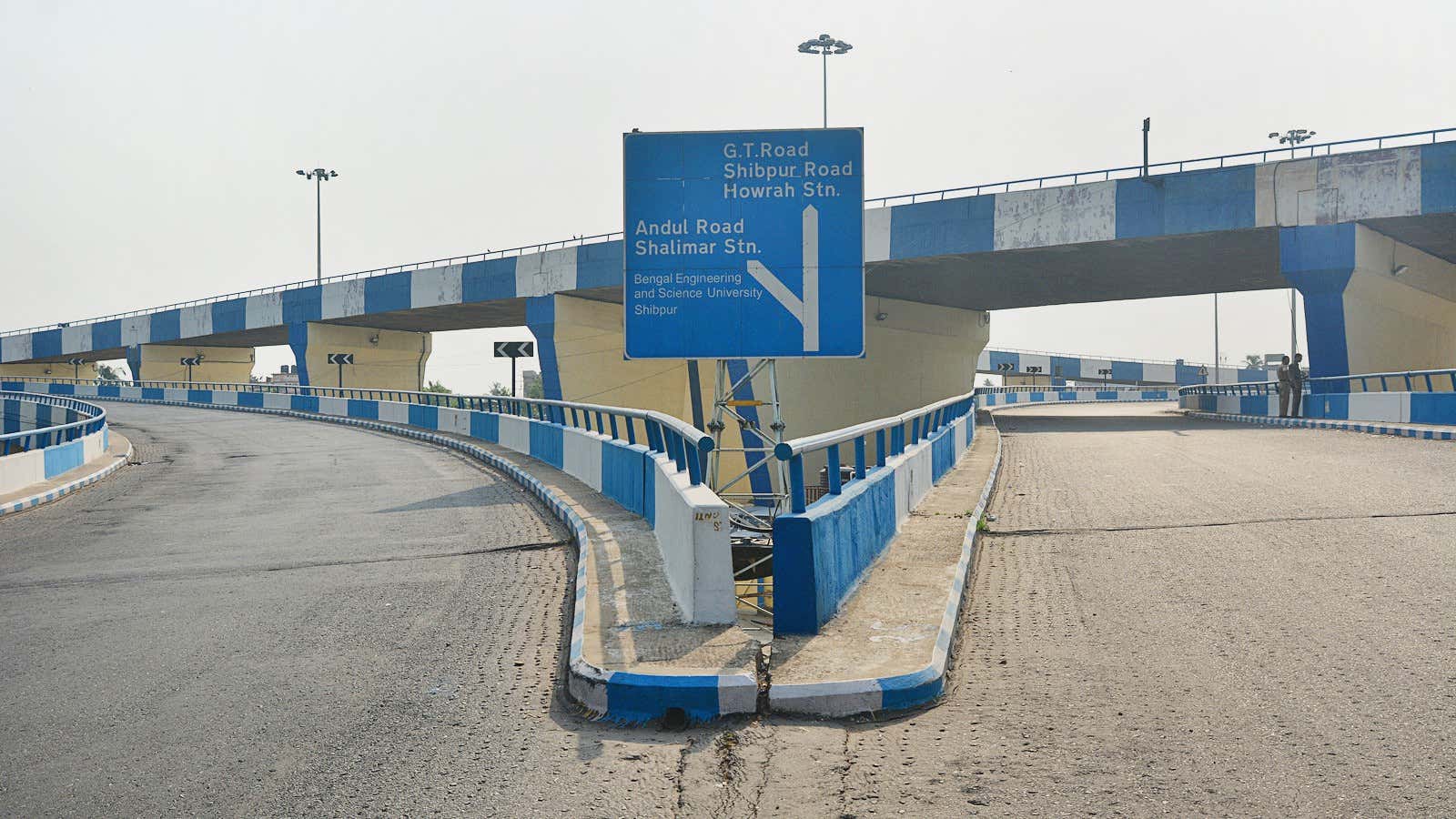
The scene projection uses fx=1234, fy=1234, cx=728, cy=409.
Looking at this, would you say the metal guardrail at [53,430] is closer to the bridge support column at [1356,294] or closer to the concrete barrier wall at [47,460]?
the concrete barrier wall at [47,460]

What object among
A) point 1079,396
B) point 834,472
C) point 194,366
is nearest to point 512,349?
point 834,472

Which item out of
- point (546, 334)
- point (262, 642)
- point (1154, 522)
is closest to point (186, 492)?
point (262, 642)

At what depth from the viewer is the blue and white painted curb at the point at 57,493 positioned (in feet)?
55.8

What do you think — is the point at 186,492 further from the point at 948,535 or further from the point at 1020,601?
the point at 1020,601

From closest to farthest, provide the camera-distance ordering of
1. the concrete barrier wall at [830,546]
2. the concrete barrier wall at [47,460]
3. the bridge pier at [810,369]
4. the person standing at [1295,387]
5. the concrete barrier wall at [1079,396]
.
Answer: the concrete barrier wall at [830,546] < the concrete barrier wall at [47,460] < the person standing at [1295,387] < the bridge pier at [810,369] < the concrete barrier wall at [1079,396]

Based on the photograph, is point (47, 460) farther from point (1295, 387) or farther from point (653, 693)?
point (1295, 387)

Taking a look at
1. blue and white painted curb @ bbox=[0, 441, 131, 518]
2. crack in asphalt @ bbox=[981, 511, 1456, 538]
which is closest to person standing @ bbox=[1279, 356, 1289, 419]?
crack in asphalt @ bbox=[981, 511, 1456, 538]

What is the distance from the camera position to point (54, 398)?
166ft

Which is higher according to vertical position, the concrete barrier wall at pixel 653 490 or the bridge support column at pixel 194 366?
the bridge support column at pixel 194 366

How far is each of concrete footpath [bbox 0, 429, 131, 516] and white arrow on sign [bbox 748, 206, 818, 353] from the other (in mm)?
10723

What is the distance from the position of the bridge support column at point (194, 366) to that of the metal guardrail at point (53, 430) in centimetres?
3039

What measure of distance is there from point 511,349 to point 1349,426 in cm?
2069

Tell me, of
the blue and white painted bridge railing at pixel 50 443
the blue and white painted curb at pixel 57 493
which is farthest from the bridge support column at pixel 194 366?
the blue and white painted curb at pixel 57 493

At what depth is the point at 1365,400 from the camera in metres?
30.6
